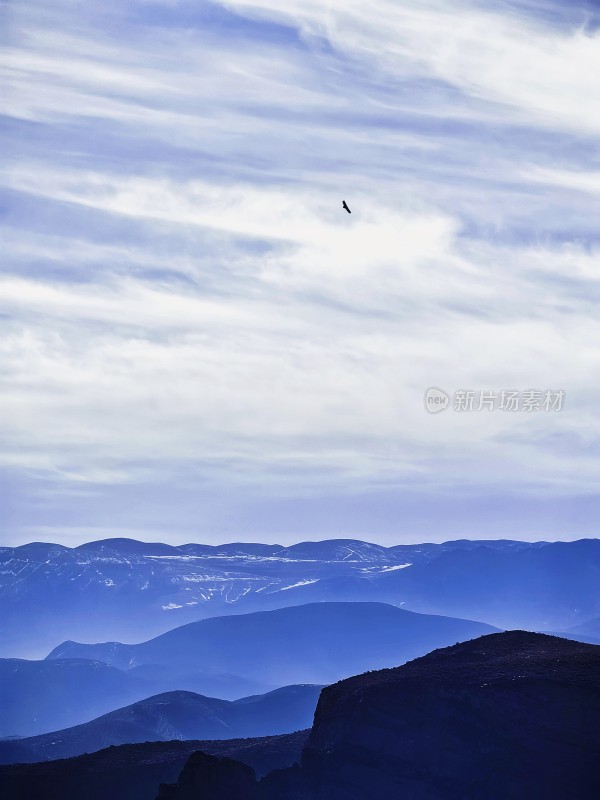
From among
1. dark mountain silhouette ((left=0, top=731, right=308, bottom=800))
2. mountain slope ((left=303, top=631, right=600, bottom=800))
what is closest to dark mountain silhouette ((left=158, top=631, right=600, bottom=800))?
mountain slope ((left=303, top=631, right=600, bottom=800))

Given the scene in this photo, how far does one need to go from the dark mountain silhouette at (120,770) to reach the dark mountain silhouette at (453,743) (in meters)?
18.1

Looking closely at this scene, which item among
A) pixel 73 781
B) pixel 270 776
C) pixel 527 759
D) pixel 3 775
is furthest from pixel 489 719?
pixel 3 775

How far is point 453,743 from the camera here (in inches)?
4601

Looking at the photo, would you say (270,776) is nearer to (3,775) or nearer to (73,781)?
(73,781)

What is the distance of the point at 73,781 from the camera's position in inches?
5433

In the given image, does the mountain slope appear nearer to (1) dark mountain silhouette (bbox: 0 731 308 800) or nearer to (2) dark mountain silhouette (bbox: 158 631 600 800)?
(2) dark mountain silhouette (bbox: 158 631 600 800)

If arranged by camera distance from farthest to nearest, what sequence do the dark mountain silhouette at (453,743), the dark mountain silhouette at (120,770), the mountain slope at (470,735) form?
the dark mountain silhouette at (120,770) → the dark mountain silhouette at (453,743) → the mountain slope at (470,735)

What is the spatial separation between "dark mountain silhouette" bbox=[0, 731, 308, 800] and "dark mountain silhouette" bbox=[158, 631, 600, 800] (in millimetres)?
18081

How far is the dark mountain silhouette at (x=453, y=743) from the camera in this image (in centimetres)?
11225

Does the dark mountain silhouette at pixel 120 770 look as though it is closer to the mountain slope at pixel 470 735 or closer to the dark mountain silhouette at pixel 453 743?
the dark mountain silhouette at pixel 453 743

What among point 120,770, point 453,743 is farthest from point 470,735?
point 120,770

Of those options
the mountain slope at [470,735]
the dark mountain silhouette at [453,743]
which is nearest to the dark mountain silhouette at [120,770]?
the dark mountain silhouette at [453,743]

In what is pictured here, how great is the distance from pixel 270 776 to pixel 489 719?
2291 centimetres

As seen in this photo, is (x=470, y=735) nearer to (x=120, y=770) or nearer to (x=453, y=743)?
(x=453, y=743)
